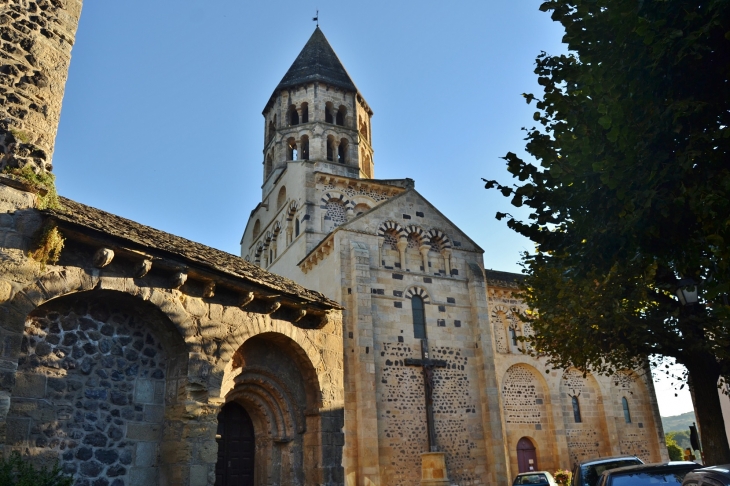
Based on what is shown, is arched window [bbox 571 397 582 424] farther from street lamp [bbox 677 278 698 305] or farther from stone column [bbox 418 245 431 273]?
street lamp [bbox 677 278 698 305]

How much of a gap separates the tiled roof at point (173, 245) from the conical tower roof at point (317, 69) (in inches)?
785

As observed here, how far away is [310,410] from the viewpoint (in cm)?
1046

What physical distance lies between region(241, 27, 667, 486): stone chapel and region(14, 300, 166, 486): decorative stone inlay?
384 inches

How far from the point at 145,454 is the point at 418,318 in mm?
13858

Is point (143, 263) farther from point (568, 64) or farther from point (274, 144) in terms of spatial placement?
point (274, 144)

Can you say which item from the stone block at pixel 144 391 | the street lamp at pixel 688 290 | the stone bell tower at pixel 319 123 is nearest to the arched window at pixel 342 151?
the stone bell tower at pixel 319 123

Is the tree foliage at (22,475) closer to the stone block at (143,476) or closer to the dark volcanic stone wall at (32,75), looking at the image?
the stone block at (143,476)

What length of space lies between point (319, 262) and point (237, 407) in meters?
11.7

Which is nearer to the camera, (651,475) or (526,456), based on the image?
(651,475)

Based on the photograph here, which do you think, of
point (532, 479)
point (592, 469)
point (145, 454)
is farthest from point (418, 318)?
point (145, 454)

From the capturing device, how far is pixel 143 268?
7.91 metres

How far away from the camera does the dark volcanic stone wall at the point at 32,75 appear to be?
7.40m

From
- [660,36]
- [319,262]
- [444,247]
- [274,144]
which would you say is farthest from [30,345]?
[274,144]

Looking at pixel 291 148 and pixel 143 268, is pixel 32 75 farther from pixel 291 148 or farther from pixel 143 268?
pixel 291 148
